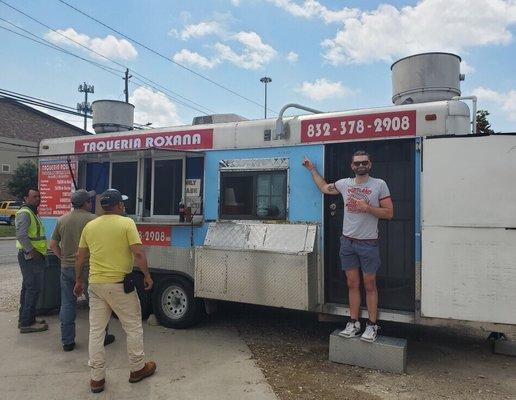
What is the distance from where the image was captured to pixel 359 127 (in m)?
4.95

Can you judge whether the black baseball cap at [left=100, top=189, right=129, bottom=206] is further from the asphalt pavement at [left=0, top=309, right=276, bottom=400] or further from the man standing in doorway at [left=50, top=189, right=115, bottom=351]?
the asphalt pavement at [left=0, top=309, right=276, bottom=400]

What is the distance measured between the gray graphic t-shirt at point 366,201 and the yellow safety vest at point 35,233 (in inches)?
154

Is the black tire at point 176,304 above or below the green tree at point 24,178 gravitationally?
below

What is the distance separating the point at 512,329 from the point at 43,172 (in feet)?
21.9

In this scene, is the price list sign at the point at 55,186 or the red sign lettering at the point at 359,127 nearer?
the red sign lettering at the point at 359,127

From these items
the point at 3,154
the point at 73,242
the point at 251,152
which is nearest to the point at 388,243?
the point at 251,152

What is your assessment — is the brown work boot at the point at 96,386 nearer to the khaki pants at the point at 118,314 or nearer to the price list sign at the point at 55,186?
the khaki pants at the point at 118,314

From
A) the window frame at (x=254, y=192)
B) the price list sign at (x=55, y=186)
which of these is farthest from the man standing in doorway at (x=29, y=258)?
the window frame at (x=254, y=192)

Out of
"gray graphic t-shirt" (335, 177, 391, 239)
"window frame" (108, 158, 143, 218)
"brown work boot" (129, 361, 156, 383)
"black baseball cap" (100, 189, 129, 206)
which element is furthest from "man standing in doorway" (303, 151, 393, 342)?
"window frame" (108, 158, 143, 218)

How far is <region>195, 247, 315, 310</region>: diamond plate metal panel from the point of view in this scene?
4.88 m

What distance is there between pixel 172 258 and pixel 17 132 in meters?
36.4

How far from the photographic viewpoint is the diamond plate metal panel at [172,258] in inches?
227

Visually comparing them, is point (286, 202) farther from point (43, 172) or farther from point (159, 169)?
point (43, 172)

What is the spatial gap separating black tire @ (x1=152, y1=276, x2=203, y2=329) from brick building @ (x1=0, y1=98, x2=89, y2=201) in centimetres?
3187
